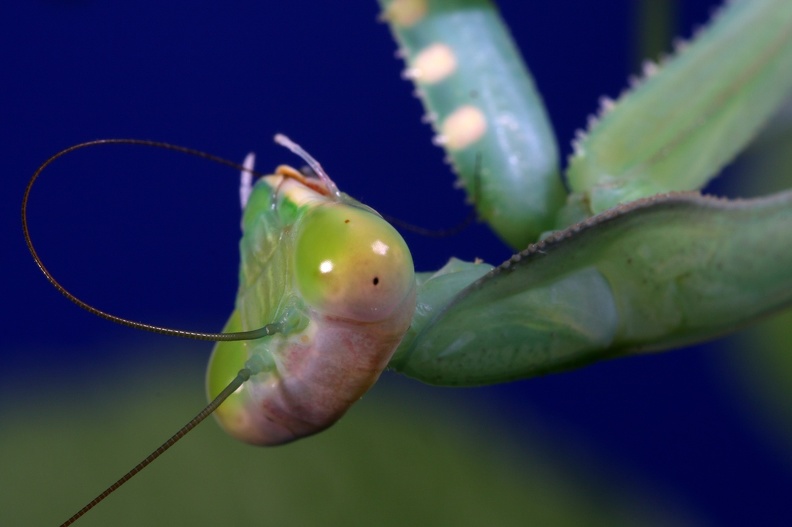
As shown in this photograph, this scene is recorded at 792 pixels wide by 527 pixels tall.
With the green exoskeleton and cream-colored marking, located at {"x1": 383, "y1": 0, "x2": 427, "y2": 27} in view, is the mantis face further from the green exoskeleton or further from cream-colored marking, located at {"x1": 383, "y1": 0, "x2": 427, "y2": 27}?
cream-colored marking, located at {"x1": 383, "y1": 0, "x2": 427, "y2": 27}

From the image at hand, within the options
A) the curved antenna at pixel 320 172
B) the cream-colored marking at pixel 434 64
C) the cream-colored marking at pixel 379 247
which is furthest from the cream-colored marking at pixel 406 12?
the cream-colored marking at pixel 379 247

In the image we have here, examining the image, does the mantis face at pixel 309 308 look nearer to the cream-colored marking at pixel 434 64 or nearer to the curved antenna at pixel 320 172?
Result: the curved antenna at pixel 320 172

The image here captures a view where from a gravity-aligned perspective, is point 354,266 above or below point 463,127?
below

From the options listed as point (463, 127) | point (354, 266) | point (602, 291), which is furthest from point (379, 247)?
point (463, 127)

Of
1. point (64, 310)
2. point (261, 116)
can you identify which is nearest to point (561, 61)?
point (261, 116)

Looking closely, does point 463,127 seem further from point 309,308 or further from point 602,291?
point 309,308

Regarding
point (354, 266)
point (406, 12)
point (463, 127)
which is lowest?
point (354, 266)

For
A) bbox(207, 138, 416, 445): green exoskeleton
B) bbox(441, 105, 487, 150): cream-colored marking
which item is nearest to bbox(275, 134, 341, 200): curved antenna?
bbox(207, 138, 416, 445): green exoskeleton
